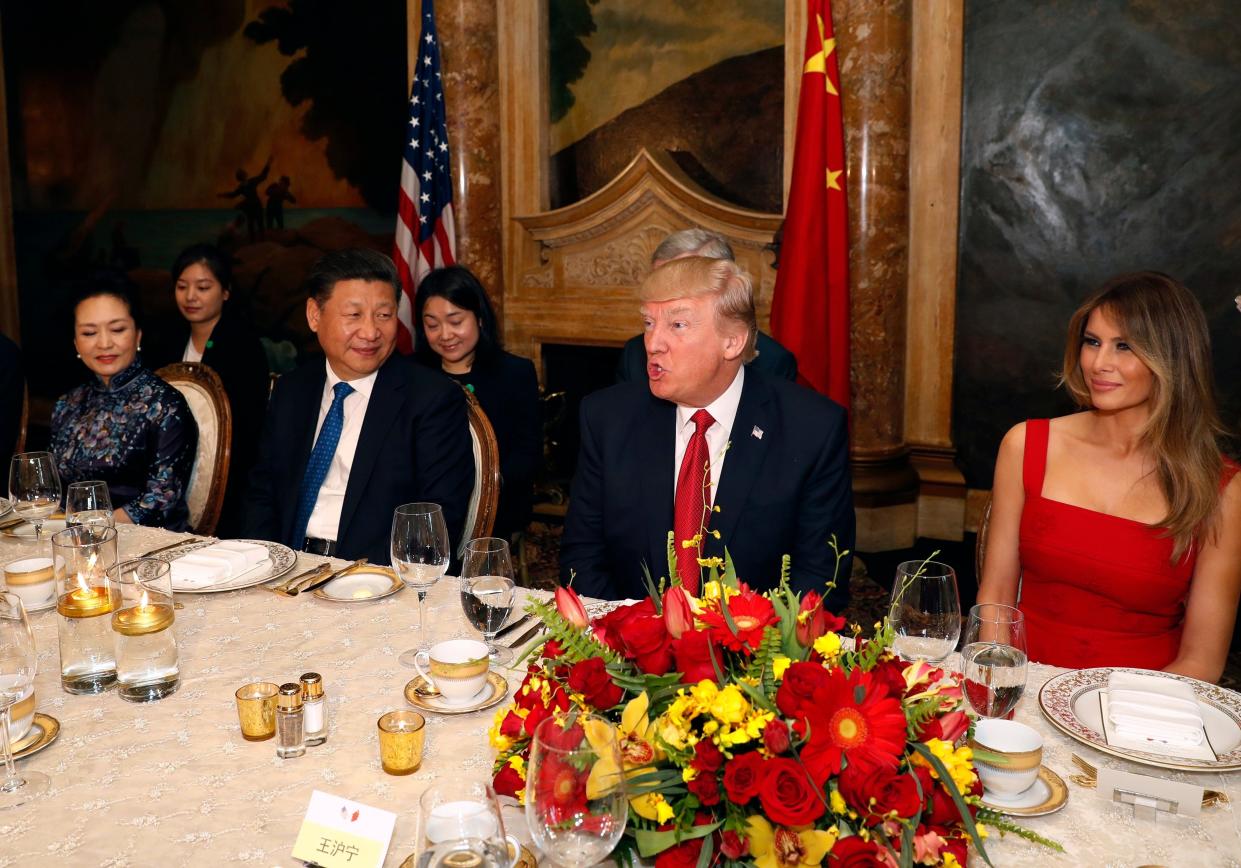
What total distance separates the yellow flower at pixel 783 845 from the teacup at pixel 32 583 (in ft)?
5.41

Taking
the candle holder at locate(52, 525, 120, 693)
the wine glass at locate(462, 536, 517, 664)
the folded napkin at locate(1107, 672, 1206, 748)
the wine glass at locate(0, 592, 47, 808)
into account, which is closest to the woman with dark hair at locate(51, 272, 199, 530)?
the candle holder at locate(52, 525, 120, 693)

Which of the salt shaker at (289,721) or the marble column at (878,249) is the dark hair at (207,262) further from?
→ the salt shaker at (289,721)

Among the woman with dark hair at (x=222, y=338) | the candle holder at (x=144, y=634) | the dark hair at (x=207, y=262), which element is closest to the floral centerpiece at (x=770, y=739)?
the candle holder at (x=144, y=634)

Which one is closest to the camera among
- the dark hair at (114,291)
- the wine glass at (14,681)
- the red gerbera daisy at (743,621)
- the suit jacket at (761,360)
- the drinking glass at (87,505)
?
the red gerbera daisy at (743,621)

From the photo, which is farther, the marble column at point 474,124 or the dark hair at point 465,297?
the marble column at point 474,124

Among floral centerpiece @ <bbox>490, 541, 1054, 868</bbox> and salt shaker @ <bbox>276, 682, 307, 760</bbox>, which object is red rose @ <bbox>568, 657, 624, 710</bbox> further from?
salt shaker @ <bbox>276, 682, 307, 760</bbox>

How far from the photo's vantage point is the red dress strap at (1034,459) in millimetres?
2508

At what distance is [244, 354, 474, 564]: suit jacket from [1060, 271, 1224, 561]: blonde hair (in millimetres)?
1813

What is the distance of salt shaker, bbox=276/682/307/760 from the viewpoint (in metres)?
1.49

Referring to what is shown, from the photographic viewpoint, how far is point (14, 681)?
1.44 m

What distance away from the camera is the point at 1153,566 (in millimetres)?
2336

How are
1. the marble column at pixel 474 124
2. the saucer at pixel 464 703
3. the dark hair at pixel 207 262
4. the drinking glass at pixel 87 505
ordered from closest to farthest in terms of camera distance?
the saucer at pixel 464 703 < the drinking glass at pixel 87 505 < the dark hair at pixel 207 262 < the marble column at pixel 474 124

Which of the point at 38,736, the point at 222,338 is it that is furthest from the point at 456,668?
the point at 222,338

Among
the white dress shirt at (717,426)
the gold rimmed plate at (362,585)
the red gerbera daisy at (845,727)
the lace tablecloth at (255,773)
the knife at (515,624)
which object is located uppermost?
the white dress shirt at (717,426)
